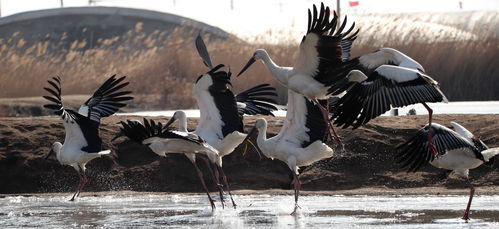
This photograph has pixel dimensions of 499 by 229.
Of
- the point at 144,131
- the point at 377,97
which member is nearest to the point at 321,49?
the point at 377,97

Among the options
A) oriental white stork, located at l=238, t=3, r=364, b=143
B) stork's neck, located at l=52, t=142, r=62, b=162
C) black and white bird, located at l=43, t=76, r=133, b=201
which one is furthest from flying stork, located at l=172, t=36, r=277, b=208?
stork's neck, located at l=52, t=142, r=62, b=162

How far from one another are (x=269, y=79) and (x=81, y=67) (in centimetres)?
591

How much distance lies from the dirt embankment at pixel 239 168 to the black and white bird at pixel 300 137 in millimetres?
1990

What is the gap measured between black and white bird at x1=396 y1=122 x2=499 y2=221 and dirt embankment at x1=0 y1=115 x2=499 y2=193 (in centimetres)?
269

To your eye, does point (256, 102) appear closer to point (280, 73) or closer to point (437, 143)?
point (280, 73)

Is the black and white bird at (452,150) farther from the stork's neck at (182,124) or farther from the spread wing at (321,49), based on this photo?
the stork's neck at (182,124)

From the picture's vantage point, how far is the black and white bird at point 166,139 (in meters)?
12.2

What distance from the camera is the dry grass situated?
84.4 ft

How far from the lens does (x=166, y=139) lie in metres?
12.8

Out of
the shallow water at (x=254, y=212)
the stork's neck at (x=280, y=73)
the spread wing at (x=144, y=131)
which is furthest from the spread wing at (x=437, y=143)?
the spread wing at (x=144, y=131)

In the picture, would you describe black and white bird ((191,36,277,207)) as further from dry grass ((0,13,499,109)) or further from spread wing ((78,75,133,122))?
dry grass ((0,13,499,109))

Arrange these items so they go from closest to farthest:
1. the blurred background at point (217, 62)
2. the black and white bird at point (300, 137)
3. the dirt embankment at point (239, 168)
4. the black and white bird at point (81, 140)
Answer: the black and white bird at point (300, 137)
the black and white bird at point (81, 140)
the dirt embankment at point (239, 168)
the blurred background at point (217, 62)

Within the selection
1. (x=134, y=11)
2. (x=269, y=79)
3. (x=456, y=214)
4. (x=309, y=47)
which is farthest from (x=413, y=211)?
(x=134, y=11)

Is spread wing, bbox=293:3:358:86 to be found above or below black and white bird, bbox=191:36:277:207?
above
